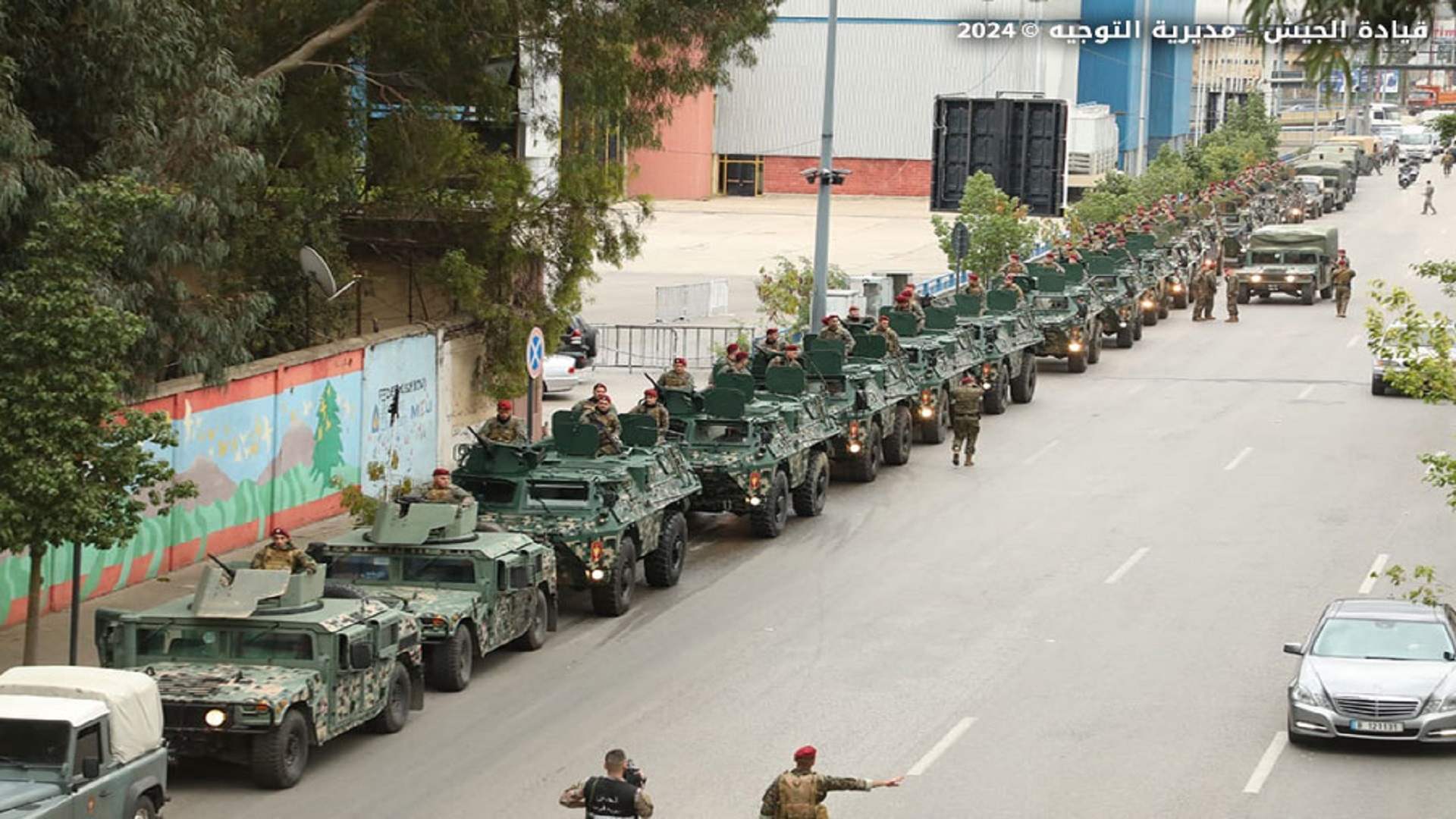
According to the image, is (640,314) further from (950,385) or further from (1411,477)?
(1411,477)

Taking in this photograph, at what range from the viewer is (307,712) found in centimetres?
1845

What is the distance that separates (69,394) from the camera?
18938 mm

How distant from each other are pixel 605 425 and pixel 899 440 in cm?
848

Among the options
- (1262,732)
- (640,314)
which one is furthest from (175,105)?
(640,314)

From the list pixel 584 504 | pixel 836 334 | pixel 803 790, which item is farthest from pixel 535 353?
pixel 803 790

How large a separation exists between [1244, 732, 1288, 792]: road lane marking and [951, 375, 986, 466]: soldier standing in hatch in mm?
13909

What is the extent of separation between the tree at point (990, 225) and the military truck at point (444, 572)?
2880 centimetres

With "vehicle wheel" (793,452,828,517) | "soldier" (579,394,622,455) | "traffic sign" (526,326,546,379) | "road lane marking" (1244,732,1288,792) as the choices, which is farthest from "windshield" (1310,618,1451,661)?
"traffic sign" (526,326,546,379)

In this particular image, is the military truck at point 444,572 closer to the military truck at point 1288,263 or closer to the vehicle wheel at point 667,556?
the vehicle wheel at point 667,556

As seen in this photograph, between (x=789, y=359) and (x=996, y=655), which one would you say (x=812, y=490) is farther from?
(x=996, y=655)

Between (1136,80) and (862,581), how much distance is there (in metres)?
68.5

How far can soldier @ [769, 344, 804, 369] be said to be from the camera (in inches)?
1273

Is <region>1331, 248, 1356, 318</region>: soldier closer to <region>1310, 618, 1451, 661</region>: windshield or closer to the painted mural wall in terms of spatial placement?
the painted mural wall

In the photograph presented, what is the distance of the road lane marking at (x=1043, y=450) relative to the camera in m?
35.2
